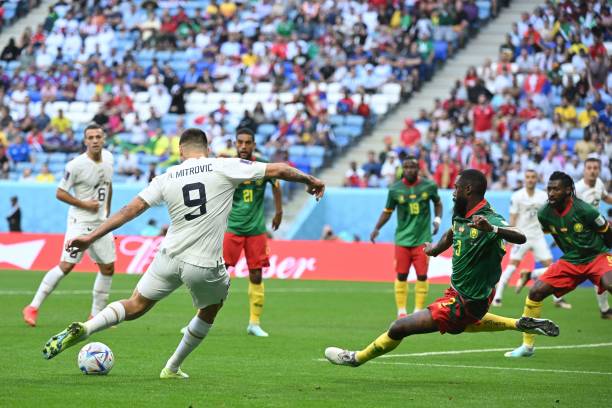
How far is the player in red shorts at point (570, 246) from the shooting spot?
13.7 meters

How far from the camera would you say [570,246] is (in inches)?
556

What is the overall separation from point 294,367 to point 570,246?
3961mm

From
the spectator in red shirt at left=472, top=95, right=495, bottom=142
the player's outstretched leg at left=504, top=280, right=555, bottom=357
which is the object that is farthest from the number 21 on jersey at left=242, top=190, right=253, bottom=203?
the spectator in red shirt at left=472, top=95, right=495, bottom=142

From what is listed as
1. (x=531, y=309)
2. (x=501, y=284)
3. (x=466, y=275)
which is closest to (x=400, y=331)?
(x=466, y=275)

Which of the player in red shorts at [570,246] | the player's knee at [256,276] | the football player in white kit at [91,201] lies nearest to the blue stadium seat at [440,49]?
the player's knee at [256,276]

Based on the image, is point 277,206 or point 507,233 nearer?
point 507,233

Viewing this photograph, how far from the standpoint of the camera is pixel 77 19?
44031mm

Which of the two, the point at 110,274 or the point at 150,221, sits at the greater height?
the point at 110,274

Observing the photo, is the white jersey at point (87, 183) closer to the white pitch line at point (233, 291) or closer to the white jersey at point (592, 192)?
the white pitch line at point (233, 291)

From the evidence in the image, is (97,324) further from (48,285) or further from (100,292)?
(48,285)

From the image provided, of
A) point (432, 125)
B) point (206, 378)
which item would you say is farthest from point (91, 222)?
point (432, 125)

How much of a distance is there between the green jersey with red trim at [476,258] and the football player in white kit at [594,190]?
335 inches

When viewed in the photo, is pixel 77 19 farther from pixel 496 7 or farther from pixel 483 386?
pixel 483 386

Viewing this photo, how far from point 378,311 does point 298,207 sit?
13.0 m
